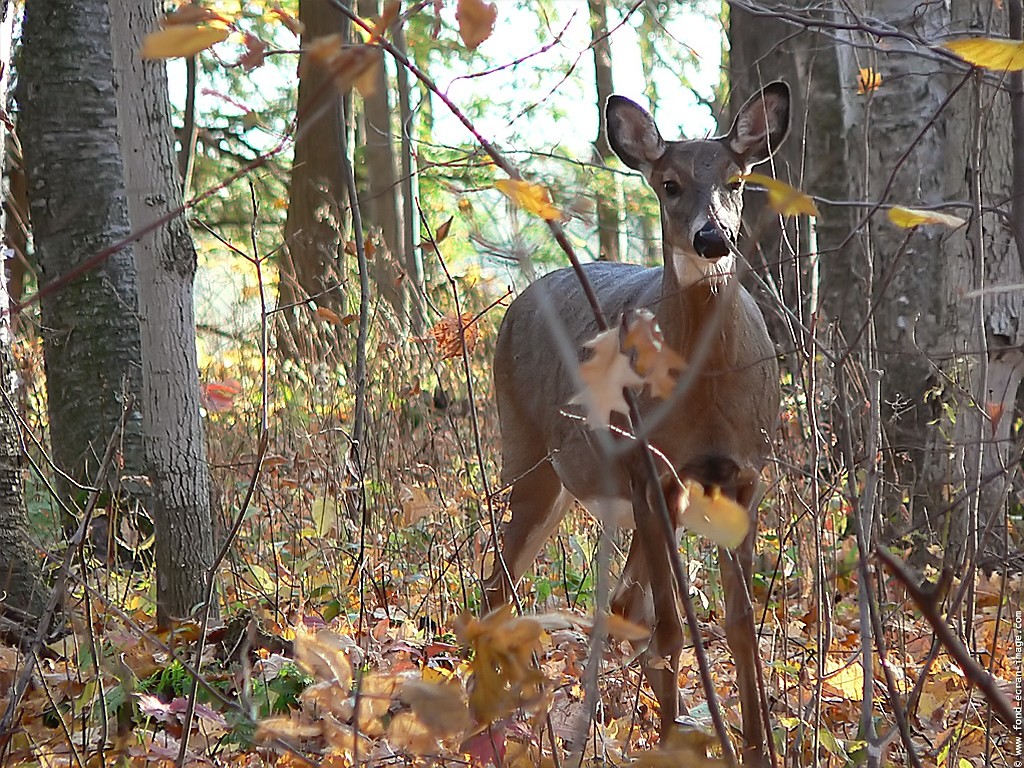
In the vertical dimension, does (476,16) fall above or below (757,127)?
below

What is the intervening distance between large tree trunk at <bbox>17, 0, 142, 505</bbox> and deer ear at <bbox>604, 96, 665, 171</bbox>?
7.38 feet

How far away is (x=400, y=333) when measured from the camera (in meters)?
5.91

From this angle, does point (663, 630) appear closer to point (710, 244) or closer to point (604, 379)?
point (710, 244)

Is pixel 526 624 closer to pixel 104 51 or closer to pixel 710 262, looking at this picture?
pixel 710 262

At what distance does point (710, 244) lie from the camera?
3871mm

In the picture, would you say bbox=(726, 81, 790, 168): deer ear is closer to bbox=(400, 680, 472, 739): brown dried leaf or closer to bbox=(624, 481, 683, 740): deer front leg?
bbox=(624, 481, 683, 740): deer front leg

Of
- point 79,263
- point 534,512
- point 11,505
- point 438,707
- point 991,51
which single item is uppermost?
point 991,51

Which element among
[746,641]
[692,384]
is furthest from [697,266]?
[746,641]

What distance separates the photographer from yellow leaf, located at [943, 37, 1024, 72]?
1655 millimetres

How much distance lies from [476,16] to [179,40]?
0.37 m

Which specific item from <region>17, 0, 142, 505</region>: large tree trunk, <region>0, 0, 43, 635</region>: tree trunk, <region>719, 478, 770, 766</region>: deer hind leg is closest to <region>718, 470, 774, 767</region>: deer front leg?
<region>719, 478, 770, 766</region>: deer hind leg

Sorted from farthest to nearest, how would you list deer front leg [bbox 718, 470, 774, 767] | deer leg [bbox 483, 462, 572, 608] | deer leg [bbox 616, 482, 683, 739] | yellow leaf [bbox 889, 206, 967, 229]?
1. deer leg [bbox 483, 462, 572, 608]
2. deer leg [bbox 616, 482, 683, 739]
3. deer front leg [bbox 718, 470, 774, 767]
4. yellow leaf [bbox 889, 206, 967, 229]

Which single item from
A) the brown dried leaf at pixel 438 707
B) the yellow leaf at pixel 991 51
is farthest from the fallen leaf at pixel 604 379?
the yellow leaf at pixel 991 51

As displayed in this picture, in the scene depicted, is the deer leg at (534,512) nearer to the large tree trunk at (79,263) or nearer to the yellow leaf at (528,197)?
the large tree trunk at (79,263)
